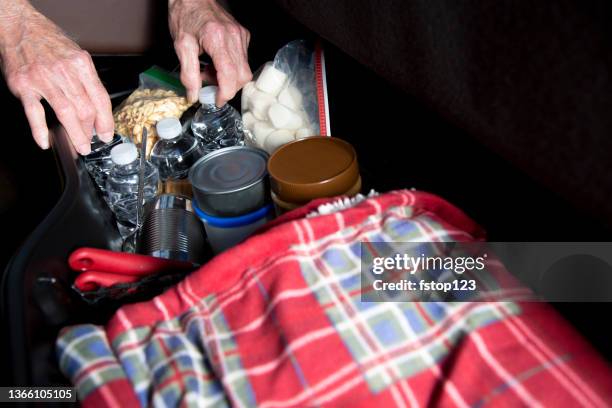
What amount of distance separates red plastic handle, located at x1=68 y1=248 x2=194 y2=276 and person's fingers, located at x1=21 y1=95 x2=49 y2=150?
25cm

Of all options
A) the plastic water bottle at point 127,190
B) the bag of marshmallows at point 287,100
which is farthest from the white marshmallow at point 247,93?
the plastic water bottle at point 127,190

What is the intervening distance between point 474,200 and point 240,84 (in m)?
0.46

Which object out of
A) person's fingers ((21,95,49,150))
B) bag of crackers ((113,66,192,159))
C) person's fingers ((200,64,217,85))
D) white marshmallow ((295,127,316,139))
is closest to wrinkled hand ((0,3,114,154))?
person's fingers ((21,95,49,150))

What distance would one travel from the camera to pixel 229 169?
846mm

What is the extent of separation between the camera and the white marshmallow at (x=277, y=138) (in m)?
0.98

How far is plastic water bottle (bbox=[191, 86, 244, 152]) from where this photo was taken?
1.03 meters

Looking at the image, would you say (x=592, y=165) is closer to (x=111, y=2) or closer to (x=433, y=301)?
(x=433, y=301)

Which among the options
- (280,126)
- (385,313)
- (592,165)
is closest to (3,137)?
(280,126)

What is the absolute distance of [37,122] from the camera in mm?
849

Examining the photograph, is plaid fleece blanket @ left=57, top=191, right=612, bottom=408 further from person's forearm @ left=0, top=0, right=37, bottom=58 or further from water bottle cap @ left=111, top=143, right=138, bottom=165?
person's forearm @ left=0, top=0, right=37, bottom=58

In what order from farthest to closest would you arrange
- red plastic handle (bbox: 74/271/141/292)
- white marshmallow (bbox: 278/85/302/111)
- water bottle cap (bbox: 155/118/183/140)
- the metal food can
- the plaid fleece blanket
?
white marshmallow (bbox: 278/85/302/111), water bottle cap (bbox: 155/118/183/140), the metal food can, red plastic handle (bbox: 74/271/141/292), the plaid fleece blanket

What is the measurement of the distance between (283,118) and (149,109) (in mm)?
256

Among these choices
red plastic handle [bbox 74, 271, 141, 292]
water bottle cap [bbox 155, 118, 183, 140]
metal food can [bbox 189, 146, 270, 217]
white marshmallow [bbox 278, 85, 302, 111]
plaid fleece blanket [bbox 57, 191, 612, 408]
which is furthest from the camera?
white marshmallow [bbox 278, 85, 302, 111]

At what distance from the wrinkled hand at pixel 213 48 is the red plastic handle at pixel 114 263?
37cm
